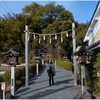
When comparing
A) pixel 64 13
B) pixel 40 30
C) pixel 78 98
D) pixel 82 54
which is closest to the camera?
pixel 78 98

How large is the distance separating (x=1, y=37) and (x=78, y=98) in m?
32.5

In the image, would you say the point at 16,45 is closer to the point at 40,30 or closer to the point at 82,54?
the point at 40,30

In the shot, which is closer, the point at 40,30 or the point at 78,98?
the point at 78,98

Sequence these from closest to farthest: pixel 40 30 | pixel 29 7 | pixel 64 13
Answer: pixel 64 13
pixel 40 30
pixel 29 7

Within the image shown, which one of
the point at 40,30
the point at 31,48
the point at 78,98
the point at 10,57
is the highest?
the point at 40,30

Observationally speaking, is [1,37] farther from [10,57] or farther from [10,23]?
[10,57]

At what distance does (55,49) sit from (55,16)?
884 cm

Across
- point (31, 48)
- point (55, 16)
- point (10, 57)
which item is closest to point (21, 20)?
point (31, 48)

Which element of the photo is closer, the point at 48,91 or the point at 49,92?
the point at 49,92

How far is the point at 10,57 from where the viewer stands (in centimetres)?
1037

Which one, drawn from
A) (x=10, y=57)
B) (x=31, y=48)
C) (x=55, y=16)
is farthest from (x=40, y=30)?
(x=10, y=57)

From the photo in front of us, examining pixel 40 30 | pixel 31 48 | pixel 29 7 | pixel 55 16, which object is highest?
pixel 29 7

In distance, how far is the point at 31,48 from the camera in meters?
44.0

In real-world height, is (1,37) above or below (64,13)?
below
